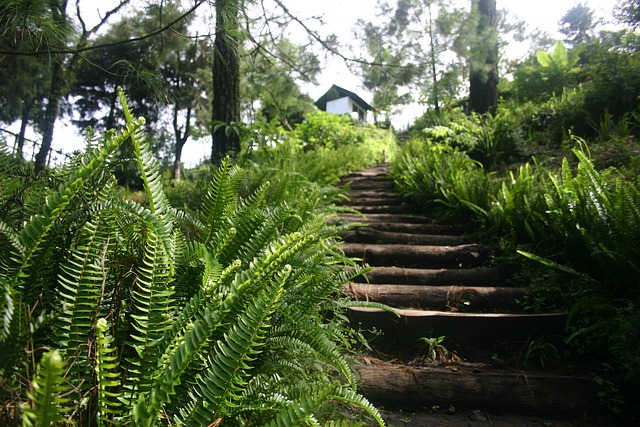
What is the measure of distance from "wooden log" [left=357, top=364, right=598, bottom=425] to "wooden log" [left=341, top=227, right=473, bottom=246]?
217 cm

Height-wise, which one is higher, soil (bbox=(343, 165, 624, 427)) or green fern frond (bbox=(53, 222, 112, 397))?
green fern frond (bbox=(53, 222, 112, 397))

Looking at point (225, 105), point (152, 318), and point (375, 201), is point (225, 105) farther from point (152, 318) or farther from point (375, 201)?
point (152, 318)

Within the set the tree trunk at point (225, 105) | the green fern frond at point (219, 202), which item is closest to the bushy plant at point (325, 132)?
the tree trunk at point (225, 105)

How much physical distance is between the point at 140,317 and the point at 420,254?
10.7 ft

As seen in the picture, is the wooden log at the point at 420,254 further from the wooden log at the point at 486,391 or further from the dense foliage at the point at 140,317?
the dense foliage at the point at 140,317

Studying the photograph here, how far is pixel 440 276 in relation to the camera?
3.67 m

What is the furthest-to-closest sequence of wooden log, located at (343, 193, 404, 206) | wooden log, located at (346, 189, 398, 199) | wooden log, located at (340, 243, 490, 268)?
wooden log, located at (346, 189, 398, 199)
wooden log, located at (343, 193, 404, 206)
wooden log, located at (340, 243, 490, 268)

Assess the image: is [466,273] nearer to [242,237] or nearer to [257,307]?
[242,237]

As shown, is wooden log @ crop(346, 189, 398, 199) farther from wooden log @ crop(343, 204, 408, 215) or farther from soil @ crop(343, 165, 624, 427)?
soil @ crop(343, 165, 624, 427)

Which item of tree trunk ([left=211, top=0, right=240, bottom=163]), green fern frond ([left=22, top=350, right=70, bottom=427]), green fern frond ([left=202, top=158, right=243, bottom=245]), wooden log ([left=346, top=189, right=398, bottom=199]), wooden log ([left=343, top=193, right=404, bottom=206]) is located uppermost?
tree trunk ([left=211, top=0, right=240, bottom=163])

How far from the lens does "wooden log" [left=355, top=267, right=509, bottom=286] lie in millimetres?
3604

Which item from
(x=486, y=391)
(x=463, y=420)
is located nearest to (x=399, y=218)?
(x=486, y=391)

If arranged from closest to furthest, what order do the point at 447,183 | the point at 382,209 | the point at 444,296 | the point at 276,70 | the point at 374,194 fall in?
the point at 444,296
the point at 447,183
the point at 276,70
the point at 382,209
the point at 374,194

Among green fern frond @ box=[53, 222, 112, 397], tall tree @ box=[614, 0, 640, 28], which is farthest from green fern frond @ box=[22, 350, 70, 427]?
tall tree @ box=[614, 0, 640, 28]
